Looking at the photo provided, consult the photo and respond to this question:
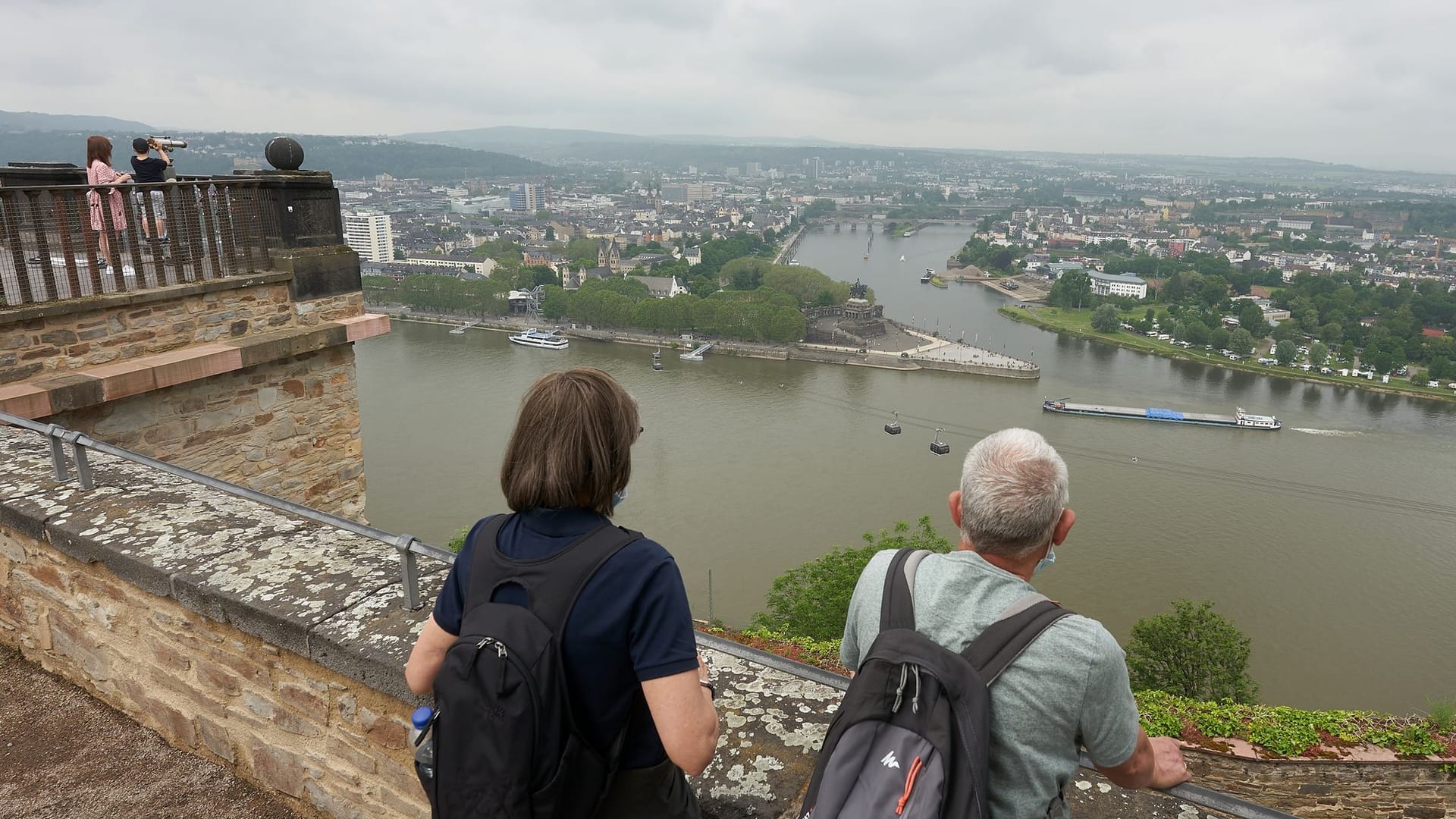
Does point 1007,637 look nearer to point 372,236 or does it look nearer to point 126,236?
point 126,236

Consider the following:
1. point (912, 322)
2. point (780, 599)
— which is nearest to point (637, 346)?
point (912, 322)

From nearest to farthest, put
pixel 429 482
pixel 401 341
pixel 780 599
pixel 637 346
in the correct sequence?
pixel 780 599 < pixel 429 482 < pixel 401 341 < pixel 637 346

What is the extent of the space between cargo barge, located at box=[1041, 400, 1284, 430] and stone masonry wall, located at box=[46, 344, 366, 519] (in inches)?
851

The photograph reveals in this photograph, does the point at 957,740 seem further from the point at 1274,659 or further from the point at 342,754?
the point at 1274,659

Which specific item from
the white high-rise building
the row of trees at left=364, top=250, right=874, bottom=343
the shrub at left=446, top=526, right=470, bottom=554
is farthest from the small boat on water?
the white high-rise building

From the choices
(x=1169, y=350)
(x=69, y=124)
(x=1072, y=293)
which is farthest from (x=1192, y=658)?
(x=69, y=124)

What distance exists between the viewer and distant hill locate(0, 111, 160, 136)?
11556 cm

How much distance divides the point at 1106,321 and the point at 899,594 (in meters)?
39.9

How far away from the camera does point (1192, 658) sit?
25.6ft

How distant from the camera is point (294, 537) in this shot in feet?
5.63

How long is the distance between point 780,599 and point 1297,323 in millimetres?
37601

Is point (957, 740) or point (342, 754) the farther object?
point (342, 754)

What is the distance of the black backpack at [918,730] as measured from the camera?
0.77m

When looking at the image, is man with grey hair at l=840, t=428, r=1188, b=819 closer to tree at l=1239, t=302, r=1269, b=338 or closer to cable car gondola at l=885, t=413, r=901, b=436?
cable car gondola at l=885, t=413, r=901, b=436
